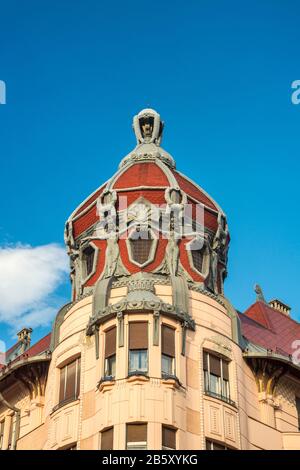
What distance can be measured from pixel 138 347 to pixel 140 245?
7.05m

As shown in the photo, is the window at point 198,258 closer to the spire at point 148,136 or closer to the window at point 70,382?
the spire at point 148,136

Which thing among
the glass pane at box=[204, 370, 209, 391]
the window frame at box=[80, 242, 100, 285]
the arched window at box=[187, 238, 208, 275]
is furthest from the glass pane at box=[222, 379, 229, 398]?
the window frame at box=[80, 242, 100, 285]

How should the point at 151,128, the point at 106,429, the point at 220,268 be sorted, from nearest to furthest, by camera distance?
the point at 106,429 < the point at 220,268 < the point at 151,128

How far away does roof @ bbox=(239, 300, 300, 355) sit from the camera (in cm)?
4784

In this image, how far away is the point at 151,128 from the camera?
50.1 metres

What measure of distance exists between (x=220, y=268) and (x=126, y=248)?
5.50 metres

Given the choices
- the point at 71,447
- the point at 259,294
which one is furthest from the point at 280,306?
the point at 71,447

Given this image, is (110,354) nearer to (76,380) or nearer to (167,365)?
(167,365)

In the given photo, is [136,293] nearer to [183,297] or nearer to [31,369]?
[183,297]

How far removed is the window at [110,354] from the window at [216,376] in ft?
13.4

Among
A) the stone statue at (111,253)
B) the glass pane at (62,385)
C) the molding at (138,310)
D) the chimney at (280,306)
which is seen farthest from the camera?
the chimney at (280,306)

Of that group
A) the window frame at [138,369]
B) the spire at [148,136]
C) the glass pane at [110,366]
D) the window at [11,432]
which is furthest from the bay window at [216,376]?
the spire at [148,136]

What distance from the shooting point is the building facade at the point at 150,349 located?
34.3 m

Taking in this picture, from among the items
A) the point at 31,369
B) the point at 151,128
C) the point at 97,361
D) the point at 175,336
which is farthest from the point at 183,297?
the point at 151,128
